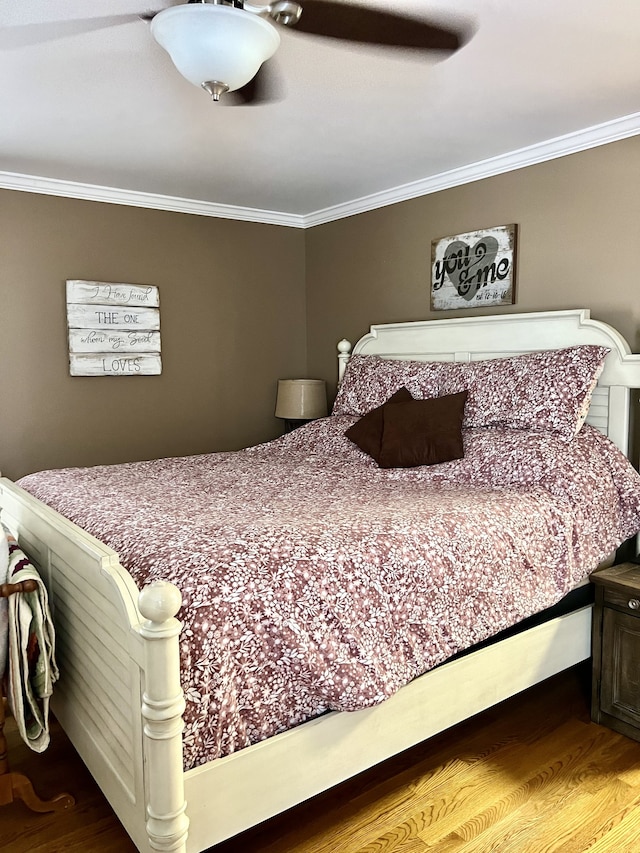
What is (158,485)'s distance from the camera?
2715 mm

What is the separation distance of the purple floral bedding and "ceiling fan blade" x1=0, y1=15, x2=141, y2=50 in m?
1.51

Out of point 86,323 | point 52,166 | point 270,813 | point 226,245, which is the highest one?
point 52,166

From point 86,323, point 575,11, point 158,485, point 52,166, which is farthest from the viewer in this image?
point 86,323

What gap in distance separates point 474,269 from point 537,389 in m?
1.02

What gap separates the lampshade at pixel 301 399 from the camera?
4.37 m

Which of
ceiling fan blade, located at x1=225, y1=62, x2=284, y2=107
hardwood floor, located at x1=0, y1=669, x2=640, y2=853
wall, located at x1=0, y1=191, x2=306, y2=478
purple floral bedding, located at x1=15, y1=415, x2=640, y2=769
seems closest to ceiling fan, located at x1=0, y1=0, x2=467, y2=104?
ceiling fan blade, located at x1=225, y1=62, x2=284, y2=107

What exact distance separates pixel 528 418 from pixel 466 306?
1.05 meters

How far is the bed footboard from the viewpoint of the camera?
4.42 feet

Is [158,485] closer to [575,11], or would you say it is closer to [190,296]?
[190,296]

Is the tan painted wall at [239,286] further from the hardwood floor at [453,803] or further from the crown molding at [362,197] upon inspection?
the hardwood floor at [453,803]

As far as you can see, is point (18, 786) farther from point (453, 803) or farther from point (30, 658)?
point (453, 803)

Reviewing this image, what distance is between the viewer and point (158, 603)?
51.6 inches

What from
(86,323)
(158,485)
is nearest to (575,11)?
(158,485)

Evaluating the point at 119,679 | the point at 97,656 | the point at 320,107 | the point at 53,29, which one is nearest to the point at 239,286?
the point at 320,107
